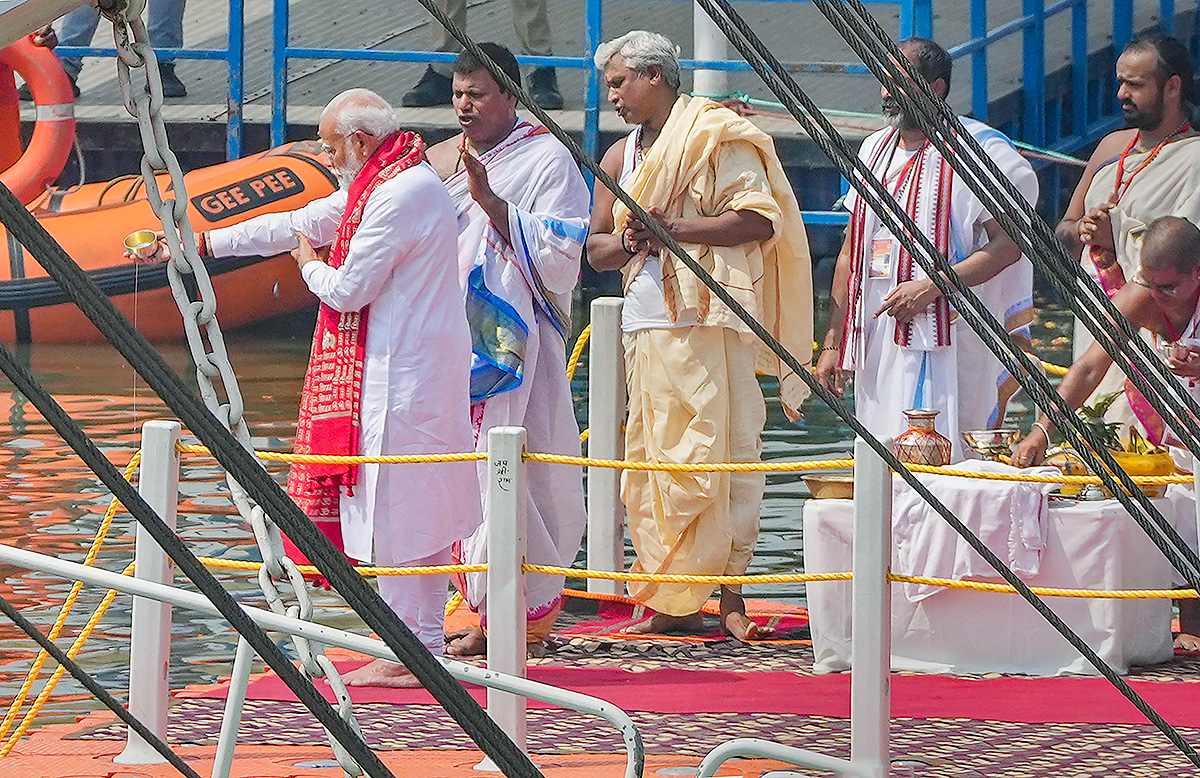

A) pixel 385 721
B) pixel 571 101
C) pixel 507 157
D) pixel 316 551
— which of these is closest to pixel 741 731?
pixel 385 721

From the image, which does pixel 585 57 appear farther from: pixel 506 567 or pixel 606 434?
pixel 506 567

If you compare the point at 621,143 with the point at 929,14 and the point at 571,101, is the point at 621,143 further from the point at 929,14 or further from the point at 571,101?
the point at 571,101

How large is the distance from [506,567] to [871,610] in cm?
93

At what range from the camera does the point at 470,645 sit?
5977 mm

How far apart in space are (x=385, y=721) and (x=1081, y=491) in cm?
222

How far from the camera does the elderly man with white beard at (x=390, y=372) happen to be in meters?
5.46

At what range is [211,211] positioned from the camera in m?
14.9

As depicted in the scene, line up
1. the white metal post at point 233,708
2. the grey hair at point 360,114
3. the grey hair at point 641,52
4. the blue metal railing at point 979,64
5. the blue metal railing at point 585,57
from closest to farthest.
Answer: the white metal post at point 233,708
the grey hair at point 360,114
the grey hair at point 641,52
the blue metal railing at point 585,57
the blue metal railing at point 979,64

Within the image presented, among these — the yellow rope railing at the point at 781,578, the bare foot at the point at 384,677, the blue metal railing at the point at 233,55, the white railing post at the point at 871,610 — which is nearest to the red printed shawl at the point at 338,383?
the yellow rope railing at the point at 781,578

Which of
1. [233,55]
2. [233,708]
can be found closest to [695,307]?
[233,708]

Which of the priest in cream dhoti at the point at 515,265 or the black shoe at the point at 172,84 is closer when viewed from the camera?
the priest in cream dhoti at the point at 515,265

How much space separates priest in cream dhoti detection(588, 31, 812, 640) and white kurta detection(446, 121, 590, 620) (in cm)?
25

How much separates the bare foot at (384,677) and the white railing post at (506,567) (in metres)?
0.68

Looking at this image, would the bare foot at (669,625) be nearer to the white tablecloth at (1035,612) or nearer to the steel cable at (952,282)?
the white tablecloth at (1035,612)
